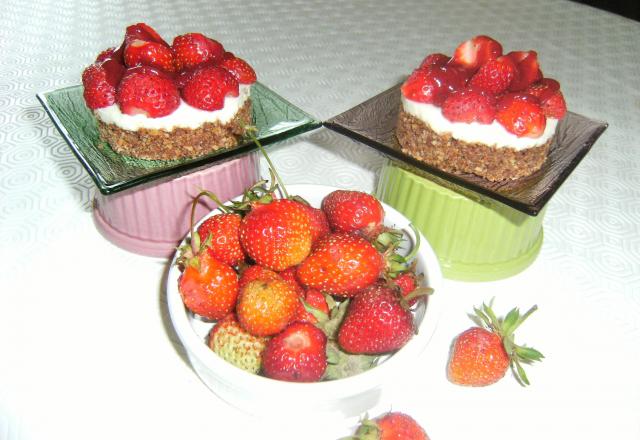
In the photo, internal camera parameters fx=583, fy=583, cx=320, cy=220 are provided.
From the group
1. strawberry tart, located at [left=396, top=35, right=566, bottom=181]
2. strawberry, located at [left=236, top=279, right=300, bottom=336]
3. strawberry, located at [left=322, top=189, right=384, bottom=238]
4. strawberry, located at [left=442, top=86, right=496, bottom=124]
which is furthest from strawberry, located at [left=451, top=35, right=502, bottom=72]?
strawberry, located at [left=236, top=279, right=300, bottom=336]

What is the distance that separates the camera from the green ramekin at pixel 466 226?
102 centimetres

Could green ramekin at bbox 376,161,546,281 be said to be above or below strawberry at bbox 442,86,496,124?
below

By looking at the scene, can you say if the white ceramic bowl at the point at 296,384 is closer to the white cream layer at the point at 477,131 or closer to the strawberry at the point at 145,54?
the white cream layer at the point at 477,131

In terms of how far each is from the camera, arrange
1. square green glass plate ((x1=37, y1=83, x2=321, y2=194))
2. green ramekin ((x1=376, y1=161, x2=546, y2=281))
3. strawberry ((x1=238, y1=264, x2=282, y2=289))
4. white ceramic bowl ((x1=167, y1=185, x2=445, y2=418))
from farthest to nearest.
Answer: green ramekin ((x1=376, y1=161, x2=546, y2=281)), square green glass plate ((x1=37, y1=83, x2=321, y2=194)), strawberry ((x1=238, y1=264, x2=282, y2=289)), white ceramic bowl ((x1=167, y1=185, x2=445, y2=418))

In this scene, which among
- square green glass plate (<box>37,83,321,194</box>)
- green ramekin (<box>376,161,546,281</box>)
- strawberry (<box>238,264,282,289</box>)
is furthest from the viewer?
green ramekin (<box>376,161,546,281</box>)

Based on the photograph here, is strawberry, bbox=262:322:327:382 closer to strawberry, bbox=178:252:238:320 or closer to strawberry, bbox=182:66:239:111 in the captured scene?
strawberry, bbox=178:252:238:320

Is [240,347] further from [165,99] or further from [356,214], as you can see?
[165,99]

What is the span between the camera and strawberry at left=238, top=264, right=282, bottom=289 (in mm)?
811

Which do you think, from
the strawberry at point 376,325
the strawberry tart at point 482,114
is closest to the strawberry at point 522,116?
the strawberry tart at point 482,114

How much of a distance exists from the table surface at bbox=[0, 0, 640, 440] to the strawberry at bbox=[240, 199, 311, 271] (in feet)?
0.69

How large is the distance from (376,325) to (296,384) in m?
0.13

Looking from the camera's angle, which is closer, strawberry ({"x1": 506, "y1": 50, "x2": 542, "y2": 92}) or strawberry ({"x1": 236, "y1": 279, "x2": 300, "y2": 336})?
strawberry ({"x1": 236, "y1": 279, "x2": 300, "y2": 336})

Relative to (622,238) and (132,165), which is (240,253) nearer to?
(132,165)

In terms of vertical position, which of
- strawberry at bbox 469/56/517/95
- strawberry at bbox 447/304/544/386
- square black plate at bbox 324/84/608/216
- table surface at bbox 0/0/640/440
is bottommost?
table surface at bbox 0/0/640/440
